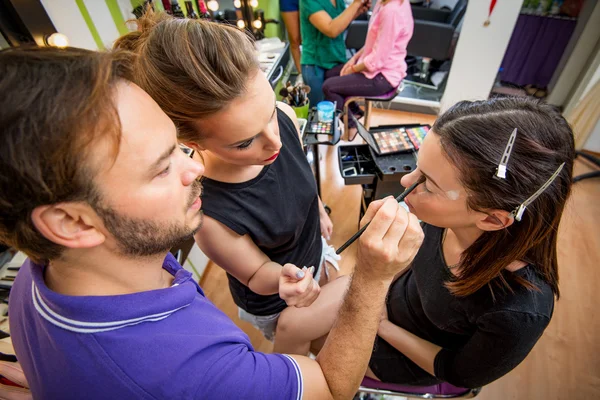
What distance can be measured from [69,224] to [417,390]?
120 centimetres

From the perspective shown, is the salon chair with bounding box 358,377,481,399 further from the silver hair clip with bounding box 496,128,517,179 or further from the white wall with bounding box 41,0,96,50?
the white wall with bounding box 41,0,96,50

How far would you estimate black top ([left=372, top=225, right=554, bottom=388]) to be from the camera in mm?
763

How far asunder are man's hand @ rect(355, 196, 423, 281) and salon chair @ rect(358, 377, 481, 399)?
0.64 metres

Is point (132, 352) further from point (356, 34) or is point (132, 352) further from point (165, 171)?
point (356, 34)

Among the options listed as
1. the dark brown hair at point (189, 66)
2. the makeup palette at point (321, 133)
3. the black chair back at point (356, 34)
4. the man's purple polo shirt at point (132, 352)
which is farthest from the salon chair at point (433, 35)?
the man's purple polo shirt at point (132, 352)

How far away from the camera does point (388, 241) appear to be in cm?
68

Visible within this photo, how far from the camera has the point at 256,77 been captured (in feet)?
2.74

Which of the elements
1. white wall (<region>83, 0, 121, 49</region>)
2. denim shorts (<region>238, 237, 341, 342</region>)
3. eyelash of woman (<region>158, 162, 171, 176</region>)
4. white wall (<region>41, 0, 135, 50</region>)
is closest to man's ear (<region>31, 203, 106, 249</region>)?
eyelash of woman (<region>158, 162, 171, 176</region>)

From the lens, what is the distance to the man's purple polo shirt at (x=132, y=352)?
1.63 ft

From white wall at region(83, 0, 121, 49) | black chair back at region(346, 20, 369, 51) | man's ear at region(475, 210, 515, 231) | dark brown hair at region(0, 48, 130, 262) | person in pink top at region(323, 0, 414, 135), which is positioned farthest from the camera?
black chair back at region(346, 20, 369, 51)

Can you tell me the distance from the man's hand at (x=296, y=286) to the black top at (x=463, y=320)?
0.41 meters

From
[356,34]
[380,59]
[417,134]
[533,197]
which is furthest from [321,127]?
[356,34]

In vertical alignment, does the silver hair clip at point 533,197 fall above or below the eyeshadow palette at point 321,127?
above

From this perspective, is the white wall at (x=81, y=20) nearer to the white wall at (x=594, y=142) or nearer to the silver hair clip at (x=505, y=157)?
the silver hair clip at (x=505, y=157)
